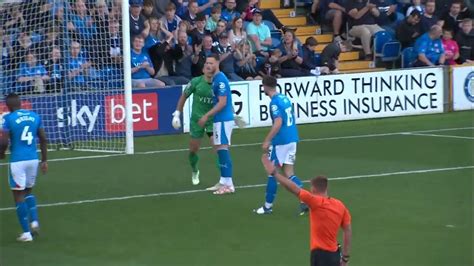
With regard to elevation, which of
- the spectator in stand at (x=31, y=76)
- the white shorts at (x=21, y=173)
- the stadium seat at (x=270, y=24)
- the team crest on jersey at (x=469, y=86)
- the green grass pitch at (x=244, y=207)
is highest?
the stadium seat at (x=270, y=24)

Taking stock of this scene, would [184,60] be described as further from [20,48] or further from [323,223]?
[323,223]

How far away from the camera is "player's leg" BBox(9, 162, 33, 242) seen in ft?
45.0

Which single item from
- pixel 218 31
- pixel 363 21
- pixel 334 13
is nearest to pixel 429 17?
pixel 363 21

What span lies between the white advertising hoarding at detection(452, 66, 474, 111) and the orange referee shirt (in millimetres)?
17572

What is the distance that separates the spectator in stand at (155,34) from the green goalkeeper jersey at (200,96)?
292 inches

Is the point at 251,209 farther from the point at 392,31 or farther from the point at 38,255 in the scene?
the point at 392,31

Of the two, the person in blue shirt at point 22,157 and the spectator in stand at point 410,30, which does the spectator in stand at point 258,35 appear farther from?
the person in blue shirt at point 22,157

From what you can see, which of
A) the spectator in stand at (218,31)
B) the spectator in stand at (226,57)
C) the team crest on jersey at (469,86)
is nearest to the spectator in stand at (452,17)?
the team crest on jersey at (469,86)

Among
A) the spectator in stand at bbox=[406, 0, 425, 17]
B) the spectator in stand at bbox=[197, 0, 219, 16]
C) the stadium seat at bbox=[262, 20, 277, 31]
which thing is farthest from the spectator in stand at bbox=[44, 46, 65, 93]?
the spectator in stand at bbox=[406, 0, 425, 17]

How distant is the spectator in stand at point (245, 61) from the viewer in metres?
25.4

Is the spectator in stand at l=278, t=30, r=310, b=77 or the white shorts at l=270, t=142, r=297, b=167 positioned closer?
the white shorts at l=270, t=142, r=297, b=167

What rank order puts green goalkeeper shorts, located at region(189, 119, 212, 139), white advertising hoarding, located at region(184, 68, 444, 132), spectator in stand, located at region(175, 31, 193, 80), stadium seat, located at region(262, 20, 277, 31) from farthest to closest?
stadium seat, located at region(262, 20, 277, 31) < spectator in stand, located at region(175, 31, 193, 80) < white advertising hoarding, located at region(184, 68, 444, 132) < green goalkeeper shorts, located at region(189, 119, 212, 139)

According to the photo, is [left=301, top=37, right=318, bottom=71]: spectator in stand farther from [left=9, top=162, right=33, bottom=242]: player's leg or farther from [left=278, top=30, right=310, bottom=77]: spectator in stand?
[left=9, top=162, right=33, bottom=242]: player's leg

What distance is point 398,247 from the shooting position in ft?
43.2
